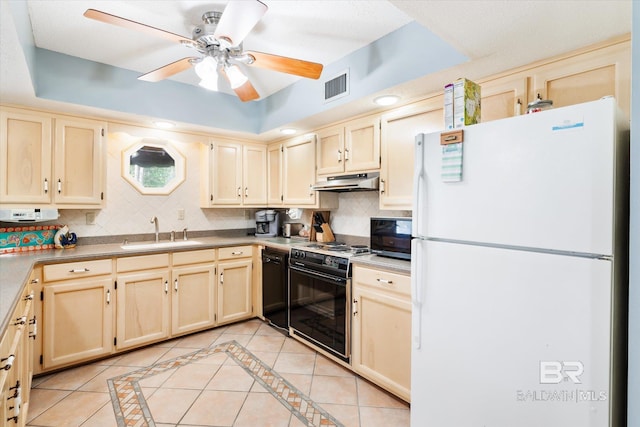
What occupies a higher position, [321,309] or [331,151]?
[331,151]

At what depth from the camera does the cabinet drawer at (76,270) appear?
2281 mm

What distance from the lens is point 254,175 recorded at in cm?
368

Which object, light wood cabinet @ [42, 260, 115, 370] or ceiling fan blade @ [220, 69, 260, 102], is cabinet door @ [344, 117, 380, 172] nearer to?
ceiling fan blade @ [220, 69, 260, 102]

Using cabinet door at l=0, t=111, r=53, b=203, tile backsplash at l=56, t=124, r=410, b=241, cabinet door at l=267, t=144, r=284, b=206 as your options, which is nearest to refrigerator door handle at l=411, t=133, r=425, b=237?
tile backsplash at l=56, t=124, r=410, b=241

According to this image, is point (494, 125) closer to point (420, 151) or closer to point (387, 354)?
point (420, 151)

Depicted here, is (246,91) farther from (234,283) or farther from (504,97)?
(234,283)

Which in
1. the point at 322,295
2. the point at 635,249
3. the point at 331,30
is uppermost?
the point at 331,30

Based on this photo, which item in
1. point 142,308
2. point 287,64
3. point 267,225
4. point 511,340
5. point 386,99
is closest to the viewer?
point 511,340

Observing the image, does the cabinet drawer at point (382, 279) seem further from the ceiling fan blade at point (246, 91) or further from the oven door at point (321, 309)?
the ceiling fan blade at point (246, 91)

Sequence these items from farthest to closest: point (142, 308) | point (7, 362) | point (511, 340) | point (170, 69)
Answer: point (142, 308), point (170, 69), point (511, 340), point (7, 362)

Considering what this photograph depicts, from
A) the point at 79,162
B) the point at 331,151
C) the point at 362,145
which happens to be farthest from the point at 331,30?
the point at 79,162

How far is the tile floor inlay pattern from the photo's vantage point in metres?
1.86

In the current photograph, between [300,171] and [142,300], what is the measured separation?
188cm

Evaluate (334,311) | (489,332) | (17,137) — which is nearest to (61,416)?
(334,311)
